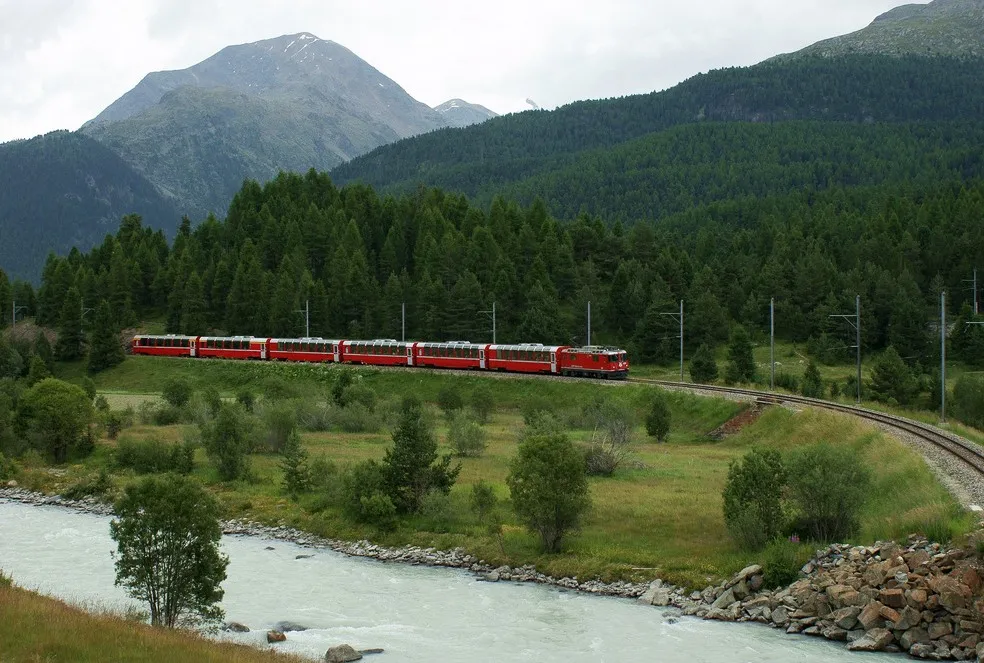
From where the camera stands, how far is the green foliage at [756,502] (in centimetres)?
3434

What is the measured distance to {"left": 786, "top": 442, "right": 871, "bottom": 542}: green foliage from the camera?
3366 centimetres

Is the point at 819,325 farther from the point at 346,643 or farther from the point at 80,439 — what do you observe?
the point at 346,643

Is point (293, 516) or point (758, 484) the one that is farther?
point (293, 516)

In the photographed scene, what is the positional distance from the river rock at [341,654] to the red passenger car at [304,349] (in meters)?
70.4

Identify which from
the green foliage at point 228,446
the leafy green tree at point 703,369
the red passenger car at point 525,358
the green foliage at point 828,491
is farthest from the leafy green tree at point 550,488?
the red passenger car at point 525,358

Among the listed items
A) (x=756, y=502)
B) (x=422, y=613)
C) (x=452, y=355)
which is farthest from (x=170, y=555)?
(x=452, y=355)

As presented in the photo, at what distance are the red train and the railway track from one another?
3.38 metres

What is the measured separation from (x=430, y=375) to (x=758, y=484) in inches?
2159

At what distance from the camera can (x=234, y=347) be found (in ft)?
346

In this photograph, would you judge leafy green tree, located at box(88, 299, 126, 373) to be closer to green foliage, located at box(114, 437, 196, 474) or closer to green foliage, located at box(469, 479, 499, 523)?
green foliage, located at box(114, 437, 196, 474)

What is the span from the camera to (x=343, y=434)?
230 feet

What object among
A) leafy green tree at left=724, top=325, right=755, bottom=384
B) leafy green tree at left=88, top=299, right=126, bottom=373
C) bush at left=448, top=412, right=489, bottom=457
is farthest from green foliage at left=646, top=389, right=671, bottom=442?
leafy green tree at left=88, top=299, right=126, bottom=373

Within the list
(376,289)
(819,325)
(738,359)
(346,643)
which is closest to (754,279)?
(819,325)

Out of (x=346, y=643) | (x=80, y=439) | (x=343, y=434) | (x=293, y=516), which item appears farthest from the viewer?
(x=343, y=434)
